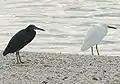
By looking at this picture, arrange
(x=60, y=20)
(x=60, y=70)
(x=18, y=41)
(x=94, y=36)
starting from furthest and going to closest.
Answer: (x=60, y=20) < (x=94, y=36) < (x=18, y=41) < (x=60, y=70)

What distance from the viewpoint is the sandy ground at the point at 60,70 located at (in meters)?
7.76

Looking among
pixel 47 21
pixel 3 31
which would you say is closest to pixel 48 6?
pixel 47 21

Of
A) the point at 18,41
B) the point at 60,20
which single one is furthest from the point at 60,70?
the point at 60,20

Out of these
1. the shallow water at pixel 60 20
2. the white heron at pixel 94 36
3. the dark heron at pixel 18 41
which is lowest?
the shallow water at pixel 60 20

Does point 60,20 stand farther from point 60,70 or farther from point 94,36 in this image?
point 60,70

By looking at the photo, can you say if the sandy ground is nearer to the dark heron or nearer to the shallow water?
the dark heron

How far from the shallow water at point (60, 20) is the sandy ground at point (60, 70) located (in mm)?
3152

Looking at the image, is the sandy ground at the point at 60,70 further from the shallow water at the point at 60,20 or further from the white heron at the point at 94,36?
Answer: the shallow water at the point at 60,20

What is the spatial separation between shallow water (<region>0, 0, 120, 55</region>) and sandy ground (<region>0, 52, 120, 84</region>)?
124 inches

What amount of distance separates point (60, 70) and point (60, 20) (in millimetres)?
10809

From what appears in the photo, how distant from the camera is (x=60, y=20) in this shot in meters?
19.2

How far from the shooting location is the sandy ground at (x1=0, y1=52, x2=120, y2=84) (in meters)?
7.76

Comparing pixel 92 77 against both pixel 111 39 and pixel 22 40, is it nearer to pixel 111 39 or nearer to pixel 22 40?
pixel 22 40

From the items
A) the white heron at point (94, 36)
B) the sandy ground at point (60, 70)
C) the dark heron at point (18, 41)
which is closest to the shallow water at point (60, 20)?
the white heron at point (94, 36)
